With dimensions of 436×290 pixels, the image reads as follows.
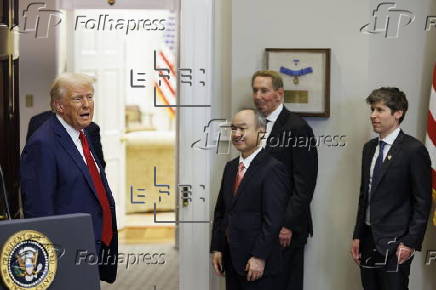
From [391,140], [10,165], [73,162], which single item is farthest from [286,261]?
[10,165]

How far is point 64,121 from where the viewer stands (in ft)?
11.5

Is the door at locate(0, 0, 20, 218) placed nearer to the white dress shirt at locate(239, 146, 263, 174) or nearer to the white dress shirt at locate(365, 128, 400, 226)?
the white dress shirt at locate(239, 146, 263, 174)

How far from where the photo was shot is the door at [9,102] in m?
4.80

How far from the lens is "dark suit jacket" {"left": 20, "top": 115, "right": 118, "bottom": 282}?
10.9 feet

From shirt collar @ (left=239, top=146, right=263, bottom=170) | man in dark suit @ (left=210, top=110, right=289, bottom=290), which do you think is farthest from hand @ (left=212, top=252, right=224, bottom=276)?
shirt collar @ (left=239, top=146, right=263, bottom=170)

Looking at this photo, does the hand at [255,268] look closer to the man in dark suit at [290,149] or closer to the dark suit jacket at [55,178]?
the man in dark suit at [290,149]

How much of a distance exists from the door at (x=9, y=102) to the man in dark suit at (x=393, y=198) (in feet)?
7.04

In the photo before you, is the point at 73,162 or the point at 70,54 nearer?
the point at 73,162

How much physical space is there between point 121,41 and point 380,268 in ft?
14.2

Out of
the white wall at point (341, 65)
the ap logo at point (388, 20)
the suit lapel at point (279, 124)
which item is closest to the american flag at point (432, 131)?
the white wall at point (341, 65)

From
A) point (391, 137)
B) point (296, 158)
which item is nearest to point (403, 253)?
point (391, 137)

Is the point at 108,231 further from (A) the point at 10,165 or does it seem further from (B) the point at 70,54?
(B) the point at 70,54

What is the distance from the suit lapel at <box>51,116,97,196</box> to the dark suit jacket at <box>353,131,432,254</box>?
4.80 ft

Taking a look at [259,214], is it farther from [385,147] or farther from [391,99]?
[391,99]
